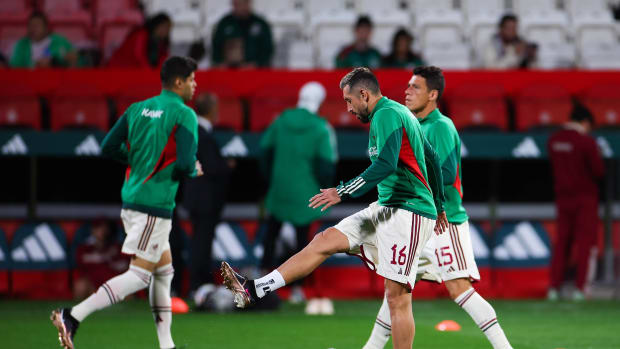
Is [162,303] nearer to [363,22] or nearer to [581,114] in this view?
[581,114]

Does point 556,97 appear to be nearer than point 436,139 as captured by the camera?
No

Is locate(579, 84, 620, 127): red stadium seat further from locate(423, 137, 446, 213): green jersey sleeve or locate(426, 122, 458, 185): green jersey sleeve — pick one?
locate(423, 137, 446, 213): green jersey sleeve

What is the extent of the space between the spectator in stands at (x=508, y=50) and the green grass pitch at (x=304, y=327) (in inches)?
142

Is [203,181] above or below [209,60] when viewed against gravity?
below

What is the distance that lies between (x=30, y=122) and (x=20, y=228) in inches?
51.7

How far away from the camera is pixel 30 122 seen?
1261cm

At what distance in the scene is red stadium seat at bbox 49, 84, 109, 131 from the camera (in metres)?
12.6

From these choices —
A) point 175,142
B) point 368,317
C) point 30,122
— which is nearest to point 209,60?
point 30,122

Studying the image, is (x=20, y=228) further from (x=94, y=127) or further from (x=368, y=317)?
(x=368, y=317)

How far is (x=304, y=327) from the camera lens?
31.4 ft

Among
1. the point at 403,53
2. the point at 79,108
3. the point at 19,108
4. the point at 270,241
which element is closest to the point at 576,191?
the point at 403,53

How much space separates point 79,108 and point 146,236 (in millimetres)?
5780

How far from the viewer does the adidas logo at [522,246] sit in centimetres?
1287

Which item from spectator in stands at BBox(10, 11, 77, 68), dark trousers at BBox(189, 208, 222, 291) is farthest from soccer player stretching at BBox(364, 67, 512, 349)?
spectator in stands at BBox(10, 11, 77, 68)
